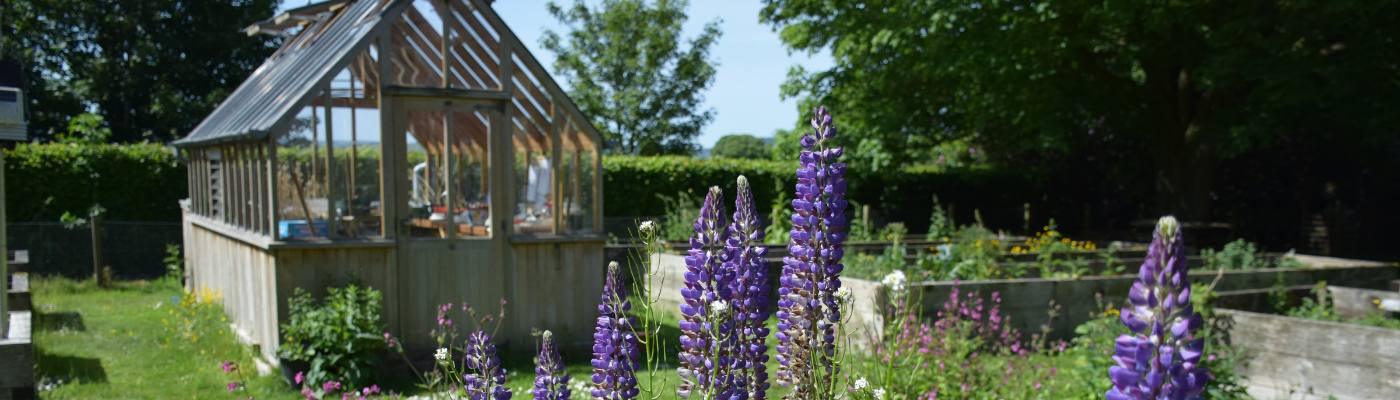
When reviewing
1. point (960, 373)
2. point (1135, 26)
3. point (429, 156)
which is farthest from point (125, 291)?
point (1135, 26)

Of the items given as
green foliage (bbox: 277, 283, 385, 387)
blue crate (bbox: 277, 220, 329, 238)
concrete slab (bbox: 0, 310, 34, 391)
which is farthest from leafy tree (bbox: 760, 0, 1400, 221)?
concrete slab (bbox: 0, 310, 34, 391)

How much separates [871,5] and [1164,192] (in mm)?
6876

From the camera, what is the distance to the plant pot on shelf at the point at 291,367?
21.8ft

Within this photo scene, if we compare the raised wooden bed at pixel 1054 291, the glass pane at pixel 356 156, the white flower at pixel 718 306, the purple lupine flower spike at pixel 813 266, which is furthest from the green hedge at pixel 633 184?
the white flower at pixel 718 306

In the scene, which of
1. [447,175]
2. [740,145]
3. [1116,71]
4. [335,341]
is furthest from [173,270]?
[740,145]

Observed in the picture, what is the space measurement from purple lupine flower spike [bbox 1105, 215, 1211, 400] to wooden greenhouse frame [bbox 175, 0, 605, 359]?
270 inches

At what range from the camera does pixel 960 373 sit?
213 inches

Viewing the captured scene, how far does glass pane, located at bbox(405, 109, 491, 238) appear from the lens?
305 inches

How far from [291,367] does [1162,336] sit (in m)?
6.68

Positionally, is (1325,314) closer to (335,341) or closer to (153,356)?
(335,341)

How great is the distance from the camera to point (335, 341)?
21.7 feet

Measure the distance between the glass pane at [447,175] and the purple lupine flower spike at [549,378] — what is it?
5.77 m

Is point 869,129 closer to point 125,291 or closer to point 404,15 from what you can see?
point 404,15

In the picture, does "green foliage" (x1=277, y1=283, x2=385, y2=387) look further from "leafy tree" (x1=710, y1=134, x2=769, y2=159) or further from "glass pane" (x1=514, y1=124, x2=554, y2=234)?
"leafy tree" (x1=710, y1=134, x2=769, y2=159)
